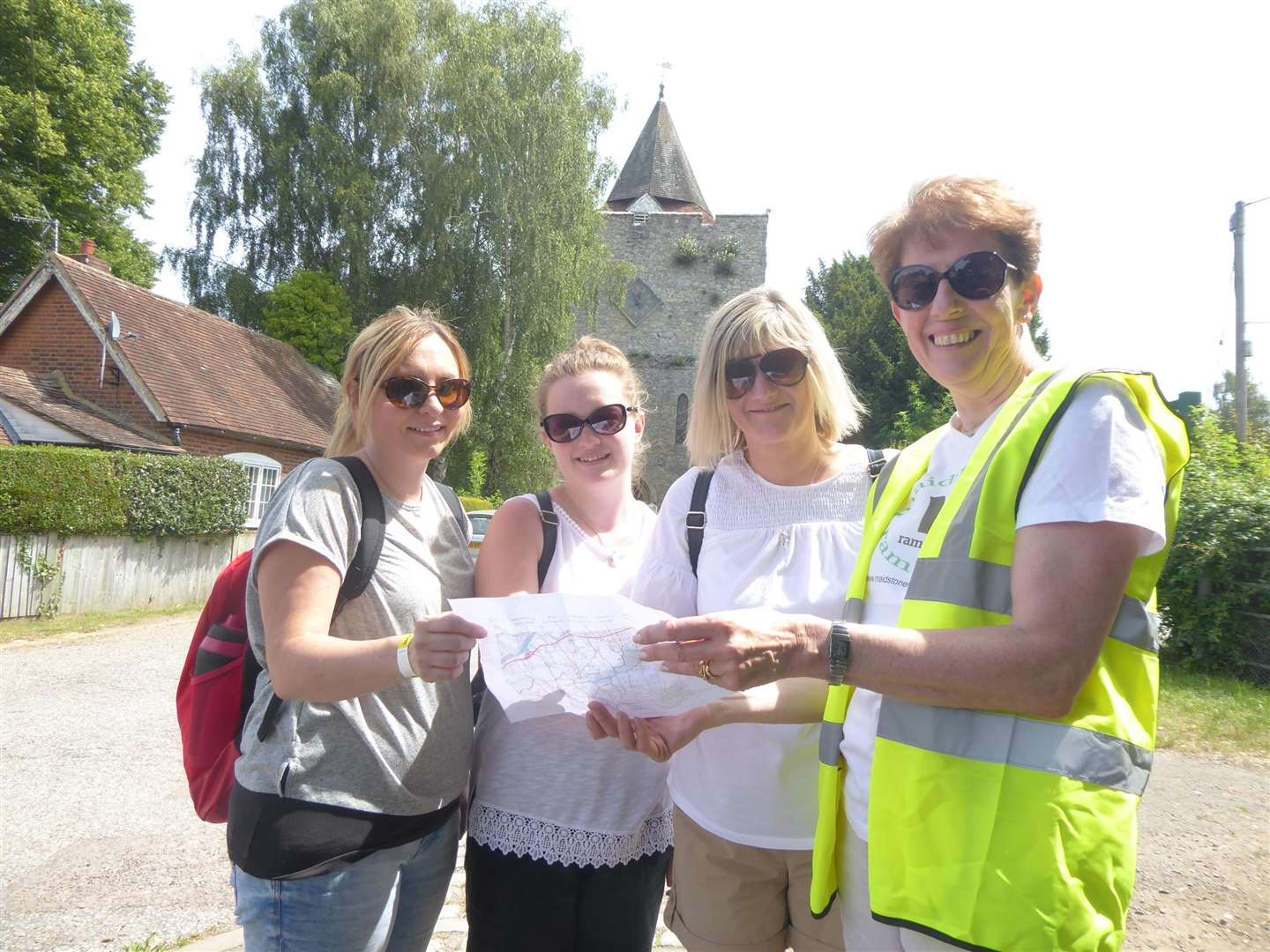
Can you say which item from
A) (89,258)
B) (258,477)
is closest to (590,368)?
(258,477)

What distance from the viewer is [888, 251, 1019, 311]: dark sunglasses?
181 centimetres

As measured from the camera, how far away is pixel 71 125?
83.9ft

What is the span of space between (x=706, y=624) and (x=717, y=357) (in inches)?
45.7

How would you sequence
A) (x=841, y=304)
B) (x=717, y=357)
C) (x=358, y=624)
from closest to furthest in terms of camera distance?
(x=358, y=624)
(x=717, y=357)
(x=841, y=304)

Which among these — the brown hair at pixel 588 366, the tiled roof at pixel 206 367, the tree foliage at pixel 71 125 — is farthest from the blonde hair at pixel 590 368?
→ the tree foliage at pixel 71 125

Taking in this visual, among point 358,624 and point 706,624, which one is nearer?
point 706,624

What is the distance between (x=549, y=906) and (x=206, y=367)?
66.4 ft

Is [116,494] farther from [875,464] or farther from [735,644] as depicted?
[735,644]

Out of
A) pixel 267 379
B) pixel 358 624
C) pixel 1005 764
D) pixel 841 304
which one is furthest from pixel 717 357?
pixel 841 304

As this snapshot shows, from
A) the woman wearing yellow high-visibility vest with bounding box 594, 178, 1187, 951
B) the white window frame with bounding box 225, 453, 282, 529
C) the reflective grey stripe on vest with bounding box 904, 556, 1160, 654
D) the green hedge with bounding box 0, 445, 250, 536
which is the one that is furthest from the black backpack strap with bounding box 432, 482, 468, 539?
the white window frame with bounding box 225, 453, 282, 529

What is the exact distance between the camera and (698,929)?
229 centimetres

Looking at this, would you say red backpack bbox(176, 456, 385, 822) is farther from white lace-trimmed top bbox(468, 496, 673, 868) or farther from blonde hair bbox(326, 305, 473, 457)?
white lace-trimmed top bbox(468, 496, 673, 868)

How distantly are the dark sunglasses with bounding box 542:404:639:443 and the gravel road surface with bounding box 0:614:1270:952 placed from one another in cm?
302

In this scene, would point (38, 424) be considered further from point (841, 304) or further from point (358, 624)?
point (841, 304)
